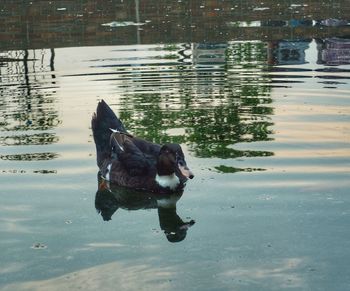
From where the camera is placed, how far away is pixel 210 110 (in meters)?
12.3

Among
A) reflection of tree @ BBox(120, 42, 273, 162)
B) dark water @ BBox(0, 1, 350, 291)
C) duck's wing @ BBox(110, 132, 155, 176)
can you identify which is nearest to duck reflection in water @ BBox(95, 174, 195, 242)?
dark water @ BBox(0, 1, 350, 291)

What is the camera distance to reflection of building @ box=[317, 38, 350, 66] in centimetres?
1617

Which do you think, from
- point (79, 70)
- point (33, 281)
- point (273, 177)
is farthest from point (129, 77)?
point (33, 281)

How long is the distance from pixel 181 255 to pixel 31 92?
762cm

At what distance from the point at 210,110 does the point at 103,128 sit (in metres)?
2.45

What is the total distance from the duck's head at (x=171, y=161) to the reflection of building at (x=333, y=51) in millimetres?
7380

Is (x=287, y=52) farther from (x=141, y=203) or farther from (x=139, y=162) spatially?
(x=141, y=203)

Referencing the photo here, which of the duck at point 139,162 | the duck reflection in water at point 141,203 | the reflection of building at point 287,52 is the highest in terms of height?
the reflection of building at point 287,52

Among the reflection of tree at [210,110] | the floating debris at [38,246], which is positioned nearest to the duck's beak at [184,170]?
the reflection of tree at [210,110]

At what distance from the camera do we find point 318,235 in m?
7.30

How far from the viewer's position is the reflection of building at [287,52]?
1642 cm

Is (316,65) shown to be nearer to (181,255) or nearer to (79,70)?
(79,70)

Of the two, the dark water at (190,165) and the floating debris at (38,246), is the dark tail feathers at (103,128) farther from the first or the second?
the floating debris at (38,246)

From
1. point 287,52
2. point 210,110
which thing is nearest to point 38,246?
point 210,110
